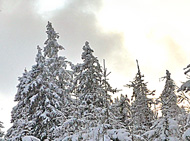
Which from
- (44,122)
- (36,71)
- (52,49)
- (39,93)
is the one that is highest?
(52,49)

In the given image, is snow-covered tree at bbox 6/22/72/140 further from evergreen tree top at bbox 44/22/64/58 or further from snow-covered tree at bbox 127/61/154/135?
snow-covered tree at bbox 127/61/154/135

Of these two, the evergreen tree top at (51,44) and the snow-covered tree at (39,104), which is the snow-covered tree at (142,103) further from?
the evergreen tree top at (51,44)

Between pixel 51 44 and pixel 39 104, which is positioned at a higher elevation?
pixel 51 44

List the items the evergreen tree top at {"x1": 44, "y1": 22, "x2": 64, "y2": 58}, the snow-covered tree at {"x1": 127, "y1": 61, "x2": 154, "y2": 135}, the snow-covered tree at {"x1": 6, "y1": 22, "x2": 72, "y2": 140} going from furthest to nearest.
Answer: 1. the evergreen tree top at {"x1": 44, "y1": 22, "x2": 64, "y2": 58}
2. the snow-covered tree at {"x1": 127, "y1": 61, "x2": 154, "y2": 135}
3. the snow-covered tree at {"x1": 6, "y1": 22, "x2": 72, "y2": 140}

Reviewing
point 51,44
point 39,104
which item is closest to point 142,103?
point 39,104

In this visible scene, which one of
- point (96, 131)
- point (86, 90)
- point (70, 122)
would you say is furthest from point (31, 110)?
point (96, 131)

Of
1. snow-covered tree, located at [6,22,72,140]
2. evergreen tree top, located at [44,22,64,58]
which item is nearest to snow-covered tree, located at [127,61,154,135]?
snow-covered tree, located at [6,22,72,140]

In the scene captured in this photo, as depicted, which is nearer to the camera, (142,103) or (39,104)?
(39,104)

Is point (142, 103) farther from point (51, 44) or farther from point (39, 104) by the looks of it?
point (51, 44)

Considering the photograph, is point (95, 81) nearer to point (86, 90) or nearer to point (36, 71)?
point (86, 90)

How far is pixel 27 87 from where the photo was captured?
2088cm

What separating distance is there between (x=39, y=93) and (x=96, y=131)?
13602 mm

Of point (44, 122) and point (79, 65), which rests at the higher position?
point (79, 65)

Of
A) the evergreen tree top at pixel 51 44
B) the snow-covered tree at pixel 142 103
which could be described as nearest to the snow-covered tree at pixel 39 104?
the evergreen tree top at pixel 51 44
